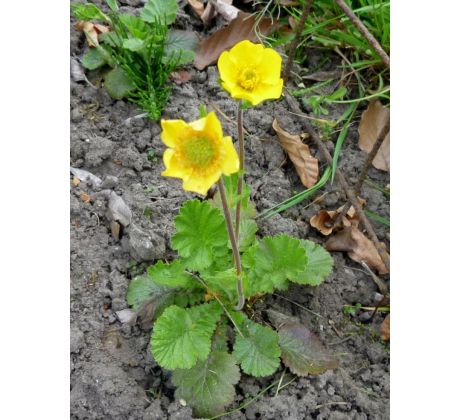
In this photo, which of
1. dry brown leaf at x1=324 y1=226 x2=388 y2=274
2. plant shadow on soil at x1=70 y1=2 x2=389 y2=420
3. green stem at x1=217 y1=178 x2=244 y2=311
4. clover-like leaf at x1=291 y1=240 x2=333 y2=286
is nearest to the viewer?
green stem at x1=217 y1=178 x2=244 y2=311

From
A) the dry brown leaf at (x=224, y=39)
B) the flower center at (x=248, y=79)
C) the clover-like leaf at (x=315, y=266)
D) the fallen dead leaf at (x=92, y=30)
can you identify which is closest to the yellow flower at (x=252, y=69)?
the flower center at (x=248, y=79)

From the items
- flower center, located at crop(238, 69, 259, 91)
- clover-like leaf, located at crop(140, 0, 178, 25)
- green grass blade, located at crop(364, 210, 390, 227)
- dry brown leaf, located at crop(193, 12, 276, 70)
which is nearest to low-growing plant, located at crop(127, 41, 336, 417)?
flower center, located at crop(238, 69, 259, 91)

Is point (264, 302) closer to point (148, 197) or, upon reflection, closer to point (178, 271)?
point (178, 271)

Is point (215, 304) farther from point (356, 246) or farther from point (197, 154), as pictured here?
point (197, 154)

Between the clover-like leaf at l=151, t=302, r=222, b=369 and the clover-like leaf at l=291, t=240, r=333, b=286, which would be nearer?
the clover-like leaf at l=151, t=302, r=222, b=369

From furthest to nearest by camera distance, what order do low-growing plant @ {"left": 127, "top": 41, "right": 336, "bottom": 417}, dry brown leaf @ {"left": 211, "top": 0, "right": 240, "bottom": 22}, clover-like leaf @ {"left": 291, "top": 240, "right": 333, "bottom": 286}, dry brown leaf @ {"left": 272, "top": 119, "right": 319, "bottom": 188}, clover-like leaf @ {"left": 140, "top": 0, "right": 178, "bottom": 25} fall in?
dry brown leaf @ {"left": 211, "top": 0, "right": 240, "bottom": 22} → clover-like leaf @ {"left": 140, "top": 0, "right": 178, "bottom": 25} → dry brown leaf @ {"left": 272, "top": 119, "right": 319, "bottom": 188} → clover-like leaf @ {"left": 291, "top": 240, "right": 333, "bottom": 286} → low-growing plant @ {"left": 127, "top": 41, "right": 336, "bottom": 417}

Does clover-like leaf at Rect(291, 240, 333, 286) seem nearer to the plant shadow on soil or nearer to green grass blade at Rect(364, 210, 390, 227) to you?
the plant shadow on soil

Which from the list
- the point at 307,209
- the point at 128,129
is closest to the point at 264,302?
the point at 307,209
